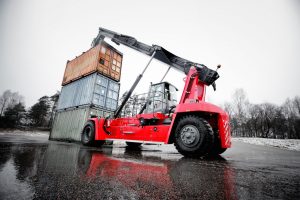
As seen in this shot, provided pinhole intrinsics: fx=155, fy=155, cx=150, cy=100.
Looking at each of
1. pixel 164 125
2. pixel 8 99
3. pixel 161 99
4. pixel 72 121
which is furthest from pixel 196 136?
pixel 8 99

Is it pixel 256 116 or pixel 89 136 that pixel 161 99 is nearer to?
pixel 89 136

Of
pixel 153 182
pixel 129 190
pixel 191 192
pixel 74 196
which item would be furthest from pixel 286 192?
pixel 74 196

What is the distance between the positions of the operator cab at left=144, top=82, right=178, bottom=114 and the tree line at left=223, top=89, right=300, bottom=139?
4564cm

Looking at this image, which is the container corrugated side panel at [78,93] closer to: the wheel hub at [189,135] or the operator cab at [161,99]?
the operator cab at [161,99]

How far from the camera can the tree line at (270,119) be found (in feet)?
155

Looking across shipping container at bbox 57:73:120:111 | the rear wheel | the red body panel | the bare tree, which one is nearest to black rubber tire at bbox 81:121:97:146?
the rear wheel

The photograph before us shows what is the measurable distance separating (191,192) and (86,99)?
1050 cm

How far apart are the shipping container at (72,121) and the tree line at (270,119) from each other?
45375mm

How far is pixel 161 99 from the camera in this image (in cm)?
623

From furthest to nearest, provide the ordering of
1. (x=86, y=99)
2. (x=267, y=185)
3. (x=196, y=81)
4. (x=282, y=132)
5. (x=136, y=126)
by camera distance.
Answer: (x=282, y=132)
(x=86, y=99)
(x=136, y=126)
(x=196, y=81)
(x=267, y=185)

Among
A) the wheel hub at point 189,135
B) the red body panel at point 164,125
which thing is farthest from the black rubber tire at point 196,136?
the red body panel at point 164,125

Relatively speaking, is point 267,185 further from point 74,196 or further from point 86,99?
point 86,99

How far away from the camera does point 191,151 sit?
438 centimetres

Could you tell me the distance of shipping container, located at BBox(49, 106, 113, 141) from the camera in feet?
33.8
